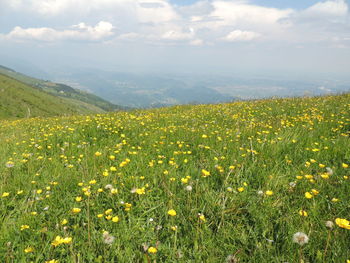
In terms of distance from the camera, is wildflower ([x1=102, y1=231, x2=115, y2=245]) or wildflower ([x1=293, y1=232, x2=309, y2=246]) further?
wildflower ([x1=102, y1=231, x2=115, y2=245])

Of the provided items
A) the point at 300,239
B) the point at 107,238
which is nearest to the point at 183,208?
the point at 107,238

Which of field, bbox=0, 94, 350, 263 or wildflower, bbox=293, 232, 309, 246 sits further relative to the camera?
field, bbox=0, 94, 350, 263

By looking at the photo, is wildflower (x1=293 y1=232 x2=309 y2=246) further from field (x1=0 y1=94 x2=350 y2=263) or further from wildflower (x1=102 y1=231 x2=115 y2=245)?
wildflower (x1=102 y1=231 x2=115 y2=245)

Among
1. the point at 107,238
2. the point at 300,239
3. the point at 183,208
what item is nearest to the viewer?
the point at 300,239

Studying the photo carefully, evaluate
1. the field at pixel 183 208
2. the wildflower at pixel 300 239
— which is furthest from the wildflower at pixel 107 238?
the wildflower at pixel 300 239

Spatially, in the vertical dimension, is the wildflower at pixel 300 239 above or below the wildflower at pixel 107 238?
above

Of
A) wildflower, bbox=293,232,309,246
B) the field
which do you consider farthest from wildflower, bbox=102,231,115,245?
wildflower, bbox=293,232,309,246

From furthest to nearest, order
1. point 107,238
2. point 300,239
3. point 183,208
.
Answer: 1. point 183,208
2. point 107,238
3. point 300,239

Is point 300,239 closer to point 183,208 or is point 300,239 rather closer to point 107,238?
point 183,208

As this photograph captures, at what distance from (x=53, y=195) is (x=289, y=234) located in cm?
318

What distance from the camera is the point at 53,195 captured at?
3.48m

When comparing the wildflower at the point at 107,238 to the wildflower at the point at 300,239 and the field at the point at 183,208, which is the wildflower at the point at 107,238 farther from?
the wildflower at the point at 300,239

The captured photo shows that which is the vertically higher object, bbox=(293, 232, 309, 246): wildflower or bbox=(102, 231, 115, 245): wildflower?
bbox=(293, 232, 309, 246): wildflower

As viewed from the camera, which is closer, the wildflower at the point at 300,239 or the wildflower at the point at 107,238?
the wildflower at the point at 300,239
